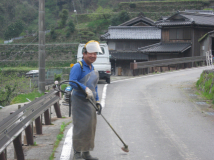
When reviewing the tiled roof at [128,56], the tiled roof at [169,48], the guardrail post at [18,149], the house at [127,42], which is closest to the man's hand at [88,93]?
the guardrail post at [18,149]

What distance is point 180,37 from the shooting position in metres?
33.7

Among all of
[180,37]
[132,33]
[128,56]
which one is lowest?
[128,56]

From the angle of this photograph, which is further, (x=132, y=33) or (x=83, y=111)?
(x=132, y=33)

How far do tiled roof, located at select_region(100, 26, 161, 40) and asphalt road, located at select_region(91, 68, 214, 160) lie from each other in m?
29.2

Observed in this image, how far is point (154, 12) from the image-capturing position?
6581 cm

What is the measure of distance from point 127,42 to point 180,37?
9001 mm

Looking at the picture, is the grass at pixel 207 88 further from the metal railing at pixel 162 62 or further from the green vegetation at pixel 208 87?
the metal railing at pixel 162 62

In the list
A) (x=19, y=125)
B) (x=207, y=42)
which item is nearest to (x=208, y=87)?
(x=19, y=125)

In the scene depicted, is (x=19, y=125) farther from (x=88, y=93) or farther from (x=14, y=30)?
(x=14, y=30)

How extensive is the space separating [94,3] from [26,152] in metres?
80.8

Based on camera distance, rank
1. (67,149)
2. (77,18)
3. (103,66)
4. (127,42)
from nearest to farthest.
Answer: (67,149), (103,66), (127,42), (77,18)

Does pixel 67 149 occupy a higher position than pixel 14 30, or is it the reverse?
pixel 14 30

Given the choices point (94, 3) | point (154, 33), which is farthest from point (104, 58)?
point (94, 3)

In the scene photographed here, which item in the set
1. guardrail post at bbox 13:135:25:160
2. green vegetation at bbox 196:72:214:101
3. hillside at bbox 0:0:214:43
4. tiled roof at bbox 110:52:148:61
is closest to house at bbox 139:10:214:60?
tiled roof at bbox 110:52:148:61
